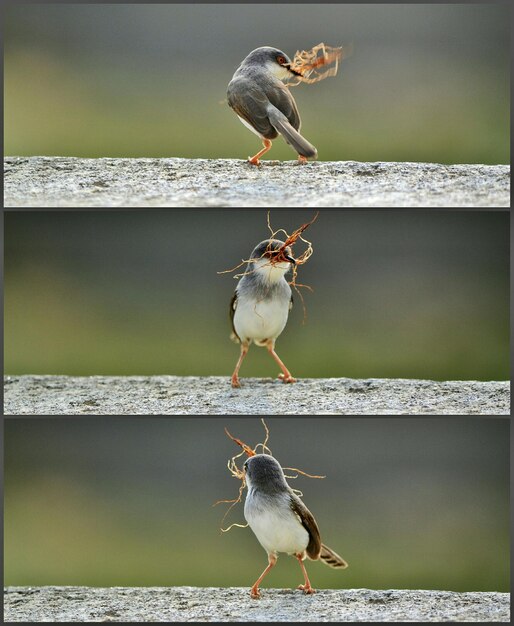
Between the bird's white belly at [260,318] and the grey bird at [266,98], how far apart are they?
36cm

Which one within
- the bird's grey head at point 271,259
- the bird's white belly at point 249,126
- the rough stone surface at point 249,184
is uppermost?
the bird's white belly at point 249,126

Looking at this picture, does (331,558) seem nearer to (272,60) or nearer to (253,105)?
(253,105)

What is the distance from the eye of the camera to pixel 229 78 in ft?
8.87

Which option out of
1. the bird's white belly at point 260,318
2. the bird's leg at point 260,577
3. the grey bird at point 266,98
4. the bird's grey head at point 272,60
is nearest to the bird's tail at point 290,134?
the grey bird at point 266,98

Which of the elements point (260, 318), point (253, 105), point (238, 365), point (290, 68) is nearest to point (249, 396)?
point (238, 365)

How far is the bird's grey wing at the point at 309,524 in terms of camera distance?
2.46 meters

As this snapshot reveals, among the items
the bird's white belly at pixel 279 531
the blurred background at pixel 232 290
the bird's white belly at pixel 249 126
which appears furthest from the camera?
the blurred background at pixel 232 290

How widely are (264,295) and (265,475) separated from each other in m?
0.42

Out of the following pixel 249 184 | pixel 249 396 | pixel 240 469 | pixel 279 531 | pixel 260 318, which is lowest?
pixel 279 531

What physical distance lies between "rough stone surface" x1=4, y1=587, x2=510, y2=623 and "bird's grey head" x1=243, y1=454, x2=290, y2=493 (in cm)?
29

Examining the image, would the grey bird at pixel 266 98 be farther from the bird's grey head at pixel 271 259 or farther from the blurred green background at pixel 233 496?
the blurred green background at pixel 233 496

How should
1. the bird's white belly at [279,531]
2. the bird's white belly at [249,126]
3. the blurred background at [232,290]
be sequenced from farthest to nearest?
1. the blurred background at [232,290]
2. the bird's white belly at [249,126]
3. the bird's white belly at [279,531]

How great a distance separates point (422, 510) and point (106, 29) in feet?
4.80

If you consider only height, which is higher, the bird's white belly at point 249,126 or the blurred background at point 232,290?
the bird's white belly at point 249,126
